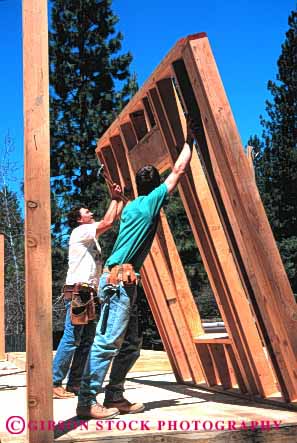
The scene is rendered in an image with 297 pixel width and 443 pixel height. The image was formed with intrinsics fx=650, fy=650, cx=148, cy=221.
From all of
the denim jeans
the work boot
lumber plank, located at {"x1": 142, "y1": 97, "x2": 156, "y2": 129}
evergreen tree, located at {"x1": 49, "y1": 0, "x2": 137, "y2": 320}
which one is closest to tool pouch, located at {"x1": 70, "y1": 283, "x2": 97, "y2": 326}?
the denim jeans

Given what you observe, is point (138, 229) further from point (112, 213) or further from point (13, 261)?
point (13, 261)

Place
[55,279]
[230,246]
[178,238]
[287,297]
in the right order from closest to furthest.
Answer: [287,297], [230,246], [178,238], [55,279]

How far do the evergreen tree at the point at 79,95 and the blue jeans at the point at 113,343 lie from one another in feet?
42.9

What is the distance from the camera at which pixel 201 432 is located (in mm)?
3096

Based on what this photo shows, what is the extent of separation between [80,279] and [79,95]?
14.0 meters

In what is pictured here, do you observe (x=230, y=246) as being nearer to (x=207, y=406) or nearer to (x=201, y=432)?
(x=207, y=406)

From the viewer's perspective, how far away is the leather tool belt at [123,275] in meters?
3.65

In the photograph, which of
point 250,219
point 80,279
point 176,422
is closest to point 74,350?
point 80,279

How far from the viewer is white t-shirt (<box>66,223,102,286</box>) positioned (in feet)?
15.3

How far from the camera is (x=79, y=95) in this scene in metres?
18.0

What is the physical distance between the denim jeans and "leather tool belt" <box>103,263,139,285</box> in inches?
42.0

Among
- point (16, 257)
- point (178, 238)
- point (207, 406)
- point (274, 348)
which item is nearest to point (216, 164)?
point (274, 348)

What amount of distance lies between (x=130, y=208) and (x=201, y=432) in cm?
135

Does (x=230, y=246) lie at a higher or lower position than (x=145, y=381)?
higher
